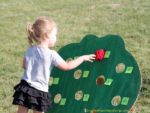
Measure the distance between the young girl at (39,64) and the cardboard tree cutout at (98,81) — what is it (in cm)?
22

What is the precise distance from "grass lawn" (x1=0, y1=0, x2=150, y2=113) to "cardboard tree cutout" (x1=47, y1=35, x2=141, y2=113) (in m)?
1.01

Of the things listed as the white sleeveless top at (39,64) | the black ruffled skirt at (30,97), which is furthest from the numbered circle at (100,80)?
the black ruffled skirt at (30,97)

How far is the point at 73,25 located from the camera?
1077 centimetres

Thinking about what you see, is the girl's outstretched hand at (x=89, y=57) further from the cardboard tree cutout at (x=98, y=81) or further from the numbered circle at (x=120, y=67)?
→ the numbered circle at (x=120, y=67)

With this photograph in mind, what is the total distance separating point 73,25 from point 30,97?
20.2 ft

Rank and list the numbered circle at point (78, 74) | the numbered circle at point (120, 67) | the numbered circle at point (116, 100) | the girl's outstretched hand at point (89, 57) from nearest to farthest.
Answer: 1. the numbered circle at point (116, 100)
2. the numbered circle at point (120, 67)
3. the girl's outstretched hand at point (89, 57)
4. the numbered circle at point (78, 74)

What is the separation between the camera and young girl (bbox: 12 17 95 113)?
4680 millimetres

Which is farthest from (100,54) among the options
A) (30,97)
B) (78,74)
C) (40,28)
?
(30,97)

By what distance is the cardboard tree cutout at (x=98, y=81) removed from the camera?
4559 millimetres

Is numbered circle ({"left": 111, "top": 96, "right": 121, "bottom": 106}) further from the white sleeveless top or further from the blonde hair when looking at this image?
the blonde hair

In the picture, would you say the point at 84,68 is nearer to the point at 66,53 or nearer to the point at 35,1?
the point at 66,53

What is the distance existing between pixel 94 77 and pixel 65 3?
27.7 feet

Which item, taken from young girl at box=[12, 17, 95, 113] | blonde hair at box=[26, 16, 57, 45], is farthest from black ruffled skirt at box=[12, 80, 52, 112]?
blonde hair at box=[26, 16, 57, 45]

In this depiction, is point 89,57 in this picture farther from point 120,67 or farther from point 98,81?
point 120,67
